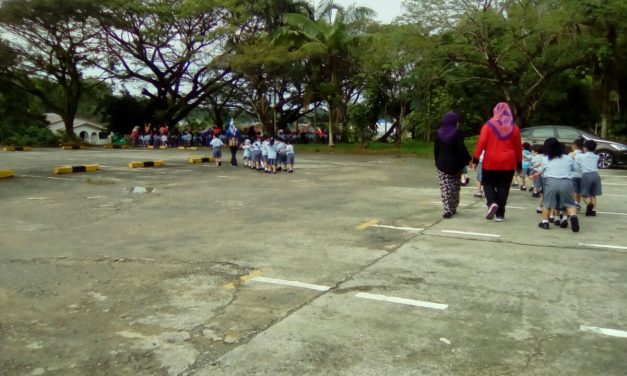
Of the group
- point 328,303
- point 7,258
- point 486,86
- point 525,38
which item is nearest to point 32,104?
point 486,86

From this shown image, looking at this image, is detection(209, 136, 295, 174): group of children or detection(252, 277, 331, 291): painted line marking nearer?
detection(252, 277, 331, 291): painted line marking

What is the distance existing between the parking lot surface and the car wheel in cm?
967

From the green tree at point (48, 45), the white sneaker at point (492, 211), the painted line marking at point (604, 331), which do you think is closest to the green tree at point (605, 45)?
the white sneaker at point (492, 211)

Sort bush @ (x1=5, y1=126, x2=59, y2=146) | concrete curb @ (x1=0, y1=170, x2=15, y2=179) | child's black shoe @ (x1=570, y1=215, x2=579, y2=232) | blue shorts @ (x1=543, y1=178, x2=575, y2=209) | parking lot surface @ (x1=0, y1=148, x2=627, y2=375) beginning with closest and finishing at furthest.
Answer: parking lot surface @ (x1=0, y1=148, x2=627, y2=375), child's black shoe @ (x1=570, y1=215, x2=579, y2=232), blue shorts @ (x1=543, y1=178, x2=575, y2=209), concrete curb @ (x1=0, y1=170, x2=15, y2=179), bush @ (x1=5, y1=126, x2=59, y2=146)

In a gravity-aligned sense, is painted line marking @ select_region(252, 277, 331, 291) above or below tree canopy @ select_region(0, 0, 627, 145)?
below

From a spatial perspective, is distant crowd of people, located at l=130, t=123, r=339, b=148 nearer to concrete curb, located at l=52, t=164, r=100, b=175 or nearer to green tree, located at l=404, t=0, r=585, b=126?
green tree, located at l=404, t=0, r=585, b=126

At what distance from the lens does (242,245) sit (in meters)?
6.20

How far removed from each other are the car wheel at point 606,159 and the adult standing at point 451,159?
36.1 ft

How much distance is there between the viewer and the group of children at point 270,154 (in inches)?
596

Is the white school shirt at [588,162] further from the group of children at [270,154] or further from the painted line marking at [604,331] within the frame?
the group of children at [270,154]

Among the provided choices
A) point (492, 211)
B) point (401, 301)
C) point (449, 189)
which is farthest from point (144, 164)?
point (401, 301)

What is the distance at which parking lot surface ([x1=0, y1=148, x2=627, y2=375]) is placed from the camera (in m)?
3.32

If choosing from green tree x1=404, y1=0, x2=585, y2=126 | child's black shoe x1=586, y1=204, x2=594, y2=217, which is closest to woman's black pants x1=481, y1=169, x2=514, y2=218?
child's black shoe x1=586, y1=204, x2=594, y2=217

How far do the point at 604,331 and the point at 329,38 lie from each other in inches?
889
